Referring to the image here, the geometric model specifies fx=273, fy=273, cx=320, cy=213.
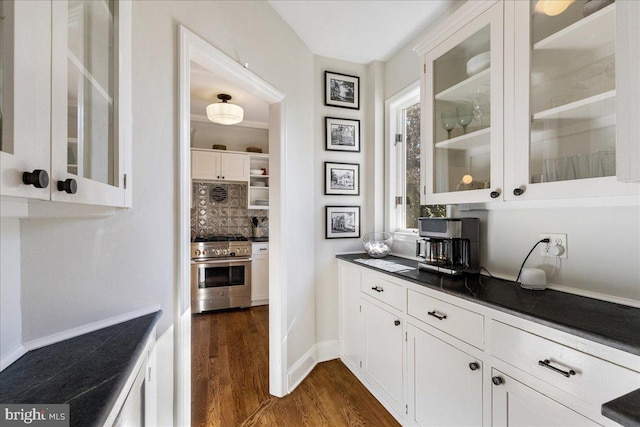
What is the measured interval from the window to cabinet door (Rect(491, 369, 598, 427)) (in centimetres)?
142

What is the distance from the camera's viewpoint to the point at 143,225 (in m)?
1.16

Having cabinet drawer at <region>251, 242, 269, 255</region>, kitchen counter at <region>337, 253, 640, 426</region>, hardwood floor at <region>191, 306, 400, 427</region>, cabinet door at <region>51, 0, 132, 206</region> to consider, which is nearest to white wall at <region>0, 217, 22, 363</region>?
cabinet door at <region>51, 0, 132, 206</region>

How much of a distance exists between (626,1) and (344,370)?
8.43 ft

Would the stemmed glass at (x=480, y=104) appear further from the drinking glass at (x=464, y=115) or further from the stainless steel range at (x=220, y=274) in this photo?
the stainless steel range at (x=220, y=274)

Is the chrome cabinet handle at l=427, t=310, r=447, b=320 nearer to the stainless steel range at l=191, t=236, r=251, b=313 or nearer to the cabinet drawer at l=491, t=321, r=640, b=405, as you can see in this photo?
the cabinet drawer at l=491, t=321, r=640, b=405

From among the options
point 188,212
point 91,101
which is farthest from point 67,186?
point 188,212

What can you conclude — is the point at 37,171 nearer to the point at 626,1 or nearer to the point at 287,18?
the point at 626,1

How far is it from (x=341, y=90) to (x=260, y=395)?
8.76 feet

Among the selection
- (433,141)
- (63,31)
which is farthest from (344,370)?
(63,31)

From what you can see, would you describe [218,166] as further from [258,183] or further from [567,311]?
[567,311]

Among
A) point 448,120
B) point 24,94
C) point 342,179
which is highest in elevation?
point 448,120

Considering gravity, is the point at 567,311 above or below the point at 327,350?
→ above

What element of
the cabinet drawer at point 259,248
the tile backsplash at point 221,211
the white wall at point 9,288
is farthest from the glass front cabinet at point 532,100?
the tile backsplash at point 221,211

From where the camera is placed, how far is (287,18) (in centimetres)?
210
